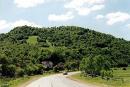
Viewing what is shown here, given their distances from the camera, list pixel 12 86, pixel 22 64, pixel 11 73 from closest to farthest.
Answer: pixel 12 86 → pixel 11 73 → pixel 22 64

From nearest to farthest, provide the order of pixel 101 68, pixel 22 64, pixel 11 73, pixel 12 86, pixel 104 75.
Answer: pixel 12 86 < pixel 104 75 < pixel 101 68 < pixel 11 73 < pixel 22 64

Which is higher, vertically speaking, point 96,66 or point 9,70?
point 96,66

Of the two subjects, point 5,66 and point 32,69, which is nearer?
point 5,66

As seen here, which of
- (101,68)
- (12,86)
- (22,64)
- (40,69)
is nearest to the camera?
(12,86)

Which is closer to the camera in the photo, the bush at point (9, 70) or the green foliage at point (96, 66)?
the green foliage at point (96, 66)

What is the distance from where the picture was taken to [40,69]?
17812 centimetres

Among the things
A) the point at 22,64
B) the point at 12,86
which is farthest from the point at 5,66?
the point at 12,86

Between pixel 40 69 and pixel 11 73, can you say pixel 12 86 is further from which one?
pixel 40 69

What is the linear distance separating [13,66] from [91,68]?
26524 millimetres

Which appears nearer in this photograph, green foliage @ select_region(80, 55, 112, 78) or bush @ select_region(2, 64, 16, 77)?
green foliage @ select_region(80, 55, 112, 78)

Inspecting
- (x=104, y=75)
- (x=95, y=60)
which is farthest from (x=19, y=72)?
(x=104, y=75)

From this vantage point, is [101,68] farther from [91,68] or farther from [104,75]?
[104,75]

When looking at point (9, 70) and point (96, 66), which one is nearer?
point (96, 66)

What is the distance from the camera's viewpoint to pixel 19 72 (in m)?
135
